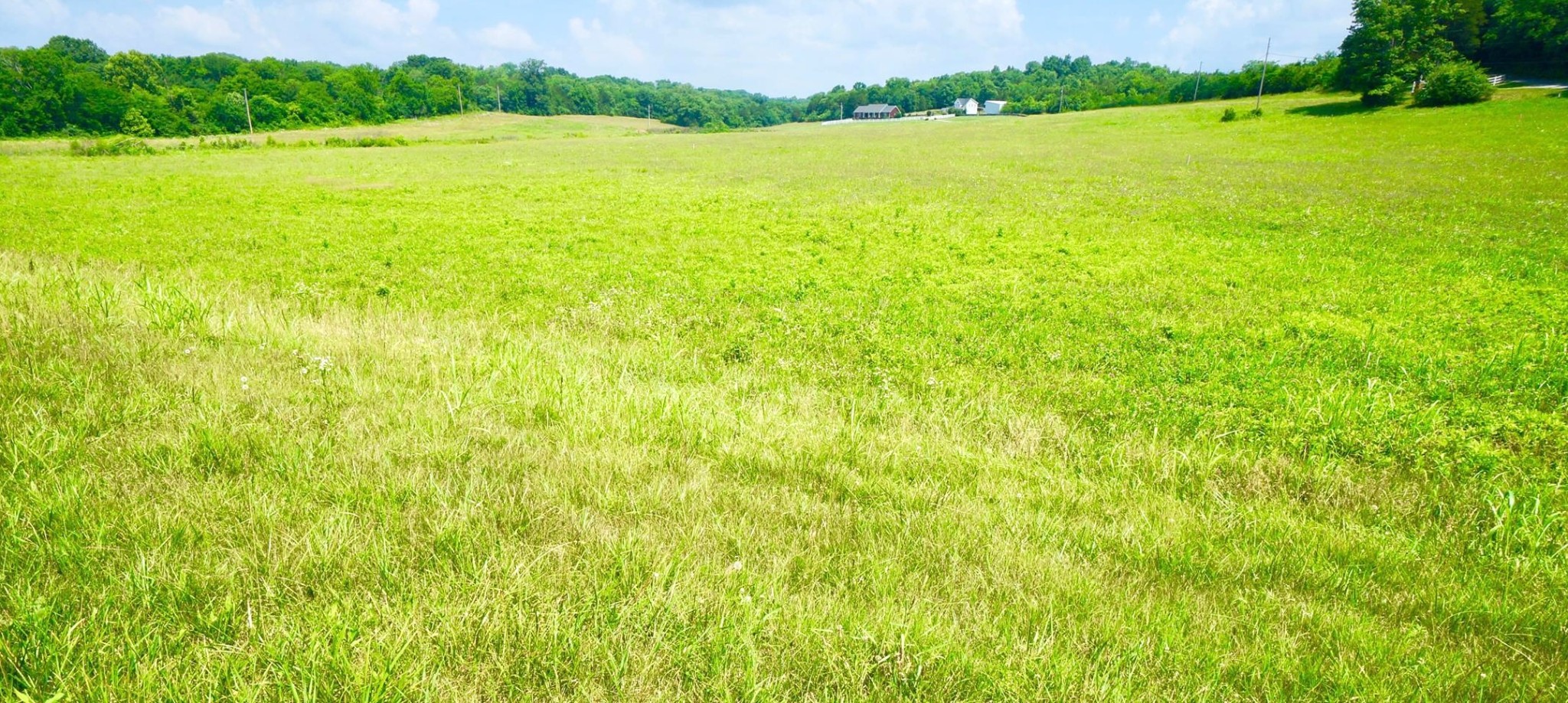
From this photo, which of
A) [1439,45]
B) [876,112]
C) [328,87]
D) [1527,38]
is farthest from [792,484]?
[876,112]

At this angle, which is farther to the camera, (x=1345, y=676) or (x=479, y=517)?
(x=479, y=517)

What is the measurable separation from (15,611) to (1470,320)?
15903 mm

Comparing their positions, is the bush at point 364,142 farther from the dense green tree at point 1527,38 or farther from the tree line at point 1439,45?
the dense green tree at point 1527,38

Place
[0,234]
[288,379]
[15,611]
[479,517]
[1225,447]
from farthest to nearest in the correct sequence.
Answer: [0,234] → [1225,447] → [288,379] → [479,517] → [15,611]

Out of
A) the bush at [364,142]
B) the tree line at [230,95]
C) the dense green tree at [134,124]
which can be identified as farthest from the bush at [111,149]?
the dense green tree at [134,124]

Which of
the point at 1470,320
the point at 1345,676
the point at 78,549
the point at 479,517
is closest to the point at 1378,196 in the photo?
the point at 1470,320

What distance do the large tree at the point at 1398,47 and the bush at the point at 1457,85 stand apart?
6.84 ft

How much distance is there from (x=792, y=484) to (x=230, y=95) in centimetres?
14006

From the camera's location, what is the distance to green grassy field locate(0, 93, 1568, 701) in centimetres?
270

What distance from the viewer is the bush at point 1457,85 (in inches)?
2219

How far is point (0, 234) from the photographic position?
1834 centimetres

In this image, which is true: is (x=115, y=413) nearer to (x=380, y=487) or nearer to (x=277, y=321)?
(x=380, y=487)

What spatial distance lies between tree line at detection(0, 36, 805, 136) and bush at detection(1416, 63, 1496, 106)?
132 m

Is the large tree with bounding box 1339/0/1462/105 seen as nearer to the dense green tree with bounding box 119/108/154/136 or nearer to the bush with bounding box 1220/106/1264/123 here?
the bush with bounding box 1220/106/1264/123
